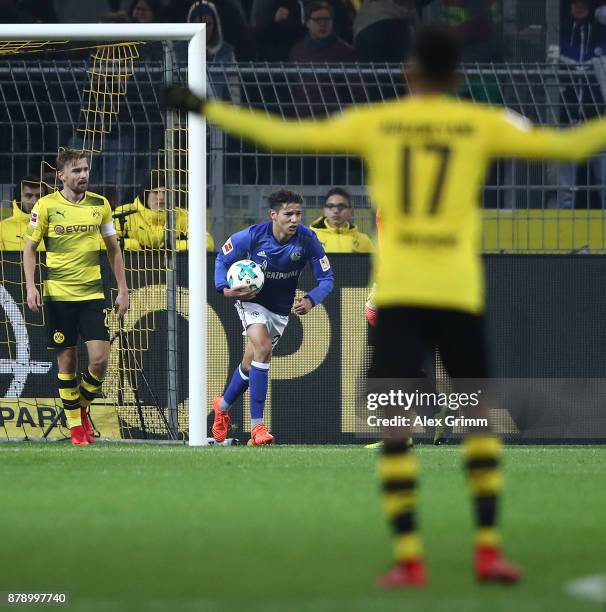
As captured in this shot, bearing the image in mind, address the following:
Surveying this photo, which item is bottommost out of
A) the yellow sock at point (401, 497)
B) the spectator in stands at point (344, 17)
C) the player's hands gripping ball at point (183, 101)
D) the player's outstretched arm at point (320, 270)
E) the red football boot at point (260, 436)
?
the red football boot at point (260, 436)

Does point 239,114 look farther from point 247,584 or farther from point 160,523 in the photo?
point 160,523

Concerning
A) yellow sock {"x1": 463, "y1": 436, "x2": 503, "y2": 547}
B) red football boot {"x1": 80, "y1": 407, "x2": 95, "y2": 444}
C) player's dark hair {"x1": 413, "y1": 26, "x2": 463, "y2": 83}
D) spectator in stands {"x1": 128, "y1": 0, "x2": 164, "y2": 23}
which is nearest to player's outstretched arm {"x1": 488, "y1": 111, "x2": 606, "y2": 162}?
player's dark hair {"x1": 413, "y1": 26, "x2": 463, "y2": 83}

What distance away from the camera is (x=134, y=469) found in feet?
29.0

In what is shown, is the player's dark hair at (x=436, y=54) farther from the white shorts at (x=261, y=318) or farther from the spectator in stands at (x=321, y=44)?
the spectator in stands at (x=321, y=44)

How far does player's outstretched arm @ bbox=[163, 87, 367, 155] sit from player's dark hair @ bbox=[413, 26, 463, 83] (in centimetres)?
28

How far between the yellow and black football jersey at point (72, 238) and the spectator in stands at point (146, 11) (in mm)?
6387

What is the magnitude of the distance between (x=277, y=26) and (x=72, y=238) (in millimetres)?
6479

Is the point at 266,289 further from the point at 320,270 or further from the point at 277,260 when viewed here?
the point at 320,270

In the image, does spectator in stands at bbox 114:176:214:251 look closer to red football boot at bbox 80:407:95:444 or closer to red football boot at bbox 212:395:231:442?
red football boot at bbox 212:395:231:442

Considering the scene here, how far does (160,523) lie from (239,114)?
2096 millimetres

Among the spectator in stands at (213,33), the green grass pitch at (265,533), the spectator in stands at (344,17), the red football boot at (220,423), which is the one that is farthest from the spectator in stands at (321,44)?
the green grass pitch at (265,533)

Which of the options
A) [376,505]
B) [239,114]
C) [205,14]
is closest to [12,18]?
[205,14]

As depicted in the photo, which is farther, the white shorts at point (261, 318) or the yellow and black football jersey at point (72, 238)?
the white shorts at point (261, 318)

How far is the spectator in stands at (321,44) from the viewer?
1653cm
